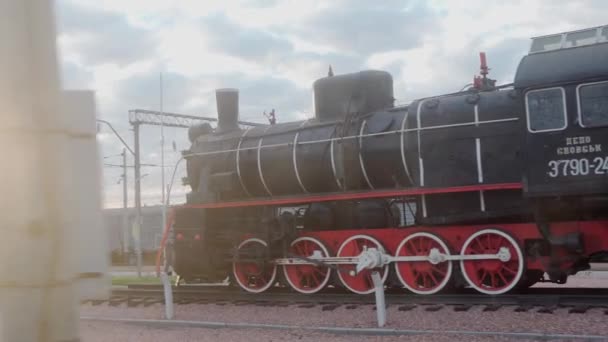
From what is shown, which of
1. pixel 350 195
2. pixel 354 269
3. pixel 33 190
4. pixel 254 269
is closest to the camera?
pixel 33 190

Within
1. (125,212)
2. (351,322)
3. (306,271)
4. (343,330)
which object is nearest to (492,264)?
(351,322)

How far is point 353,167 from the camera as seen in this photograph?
13.4m

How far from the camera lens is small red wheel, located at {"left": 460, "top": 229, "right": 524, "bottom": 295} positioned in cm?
1140

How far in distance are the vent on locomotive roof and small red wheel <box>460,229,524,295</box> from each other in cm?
379

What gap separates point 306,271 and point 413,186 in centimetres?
307

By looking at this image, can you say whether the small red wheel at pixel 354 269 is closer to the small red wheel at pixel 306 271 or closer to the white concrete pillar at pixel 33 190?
the small red wheel at pixel 306 271

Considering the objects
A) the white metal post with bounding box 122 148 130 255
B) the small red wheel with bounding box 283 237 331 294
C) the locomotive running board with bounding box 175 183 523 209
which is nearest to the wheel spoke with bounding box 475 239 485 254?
the locomotive running board with bounding box 175 183 523 209

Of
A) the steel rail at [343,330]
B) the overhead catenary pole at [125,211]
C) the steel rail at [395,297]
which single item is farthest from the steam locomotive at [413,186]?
the overhead catenary pole at [125,211]

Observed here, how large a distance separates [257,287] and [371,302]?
3.45 meters

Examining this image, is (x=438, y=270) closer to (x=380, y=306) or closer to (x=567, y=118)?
(x=380, y=306)

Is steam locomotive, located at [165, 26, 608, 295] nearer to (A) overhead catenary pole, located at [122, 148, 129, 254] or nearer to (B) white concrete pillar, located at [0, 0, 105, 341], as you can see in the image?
(B) white concrete pillar, located at [0, 0, 105, 341]

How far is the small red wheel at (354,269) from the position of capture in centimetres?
1300

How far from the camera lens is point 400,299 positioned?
11930 mm

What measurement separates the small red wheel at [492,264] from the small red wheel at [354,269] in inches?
70.8
